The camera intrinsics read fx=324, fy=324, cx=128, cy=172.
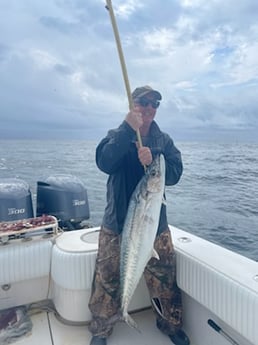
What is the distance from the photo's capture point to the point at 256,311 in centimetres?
168

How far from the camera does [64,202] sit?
3.44m

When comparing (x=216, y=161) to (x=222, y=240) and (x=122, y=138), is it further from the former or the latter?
(x=122, y=138)

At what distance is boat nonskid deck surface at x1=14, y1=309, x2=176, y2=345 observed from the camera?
2396 mm

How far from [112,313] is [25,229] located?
937 millimetres

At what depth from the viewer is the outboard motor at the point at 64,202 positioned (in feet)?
11.2

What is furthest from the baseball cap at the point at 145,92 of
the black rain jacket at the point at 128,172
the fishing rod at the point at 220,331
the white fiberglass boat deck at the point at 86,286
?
the fishing rod at the point at 220,331

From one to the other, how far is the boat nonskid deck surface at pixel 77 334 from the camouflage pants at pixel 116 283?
12cm

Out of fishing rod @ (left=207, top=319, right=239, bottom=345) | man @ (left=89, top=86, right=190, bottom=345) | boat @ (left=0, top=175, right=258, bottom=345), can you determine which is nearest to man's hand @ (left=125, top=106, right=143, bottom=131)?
man @ (left=89, top=86, right=190, bottom=345)

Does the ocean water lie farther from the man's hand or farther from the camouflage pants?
the man's hand

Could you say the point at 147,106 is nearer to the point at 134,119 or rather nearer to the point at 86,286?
the point at 134,119

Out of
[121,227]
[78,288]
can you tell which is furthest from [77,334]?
[121,227]

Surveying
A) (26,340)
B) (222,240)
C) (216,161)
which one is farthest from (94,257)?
(216,161)

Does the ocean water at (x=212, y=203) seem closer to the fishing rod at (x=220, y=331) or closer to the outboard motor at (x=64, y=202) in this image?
the outboard motor at (x=64, y=202)

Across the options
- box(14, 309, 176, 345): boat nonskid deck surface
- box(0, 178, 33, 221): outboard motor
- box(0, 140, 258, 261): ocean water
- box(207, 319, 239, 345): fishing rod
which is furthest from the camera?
box(0, 140, 258, 261): ocean water
